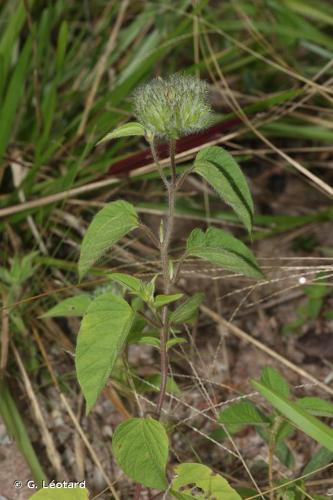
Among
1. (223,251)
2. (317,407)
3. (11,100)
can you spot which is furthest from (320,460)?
(11,100)

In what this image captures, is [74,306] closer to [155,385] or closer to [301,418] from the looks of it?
[155,385]

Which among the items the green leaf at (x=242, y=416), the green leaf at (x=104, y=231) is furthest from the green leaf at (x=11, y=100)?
the green leaf at (x=242, y=416)

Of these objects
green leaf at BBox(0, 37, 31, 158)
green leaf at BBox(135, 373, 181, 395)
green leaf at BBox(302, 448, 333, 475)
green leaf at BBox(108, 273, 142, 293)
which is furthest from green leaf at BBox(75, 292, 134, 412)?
green leaf at BBox(0, 37, 31, 158)

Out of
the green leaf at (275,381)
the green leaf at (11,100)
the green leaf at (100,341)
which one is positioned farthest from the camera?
the green leaf at (11,100)

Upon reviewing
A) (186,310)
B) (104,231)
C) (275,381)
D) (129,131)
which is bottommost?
(275,381)

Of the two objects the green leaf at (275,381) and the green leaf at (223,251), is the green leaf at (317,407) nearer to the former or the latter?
the green leaf at (275,381)

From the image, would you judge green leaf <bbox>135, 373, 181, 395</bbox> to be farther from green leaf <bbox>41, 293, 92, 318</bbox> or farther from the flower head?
Answer: the flower head
